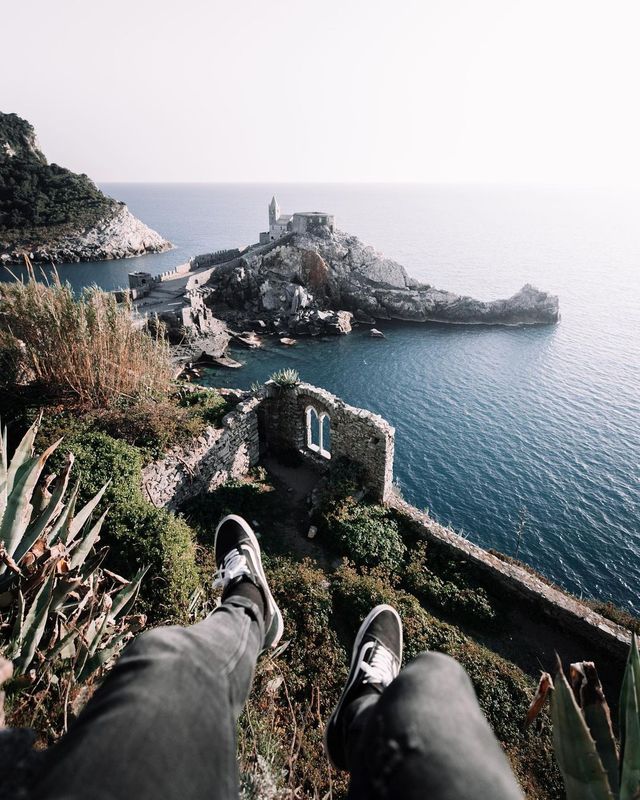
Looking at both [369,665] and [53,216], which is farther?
[53,216]

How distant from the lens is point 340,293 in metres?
49.1

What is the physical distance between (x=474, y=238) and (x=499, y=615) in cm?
11991

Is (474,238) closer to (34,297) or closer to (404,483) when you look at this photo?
(404,483)

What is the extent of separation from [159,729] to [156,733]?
0.9 inches

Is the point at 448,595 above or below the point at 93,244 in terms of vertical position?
below

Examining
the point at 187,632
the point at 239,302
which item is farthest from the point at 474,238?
the point at 187,632

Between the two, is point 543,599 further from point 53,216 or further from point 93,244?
point 53,216

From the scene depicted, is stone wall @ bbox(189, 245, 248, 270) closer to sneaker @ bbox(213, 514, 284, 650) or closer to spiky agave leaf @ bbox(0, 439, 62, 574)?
spiky agave leaf @ bbox(0, 439, 62, 574)

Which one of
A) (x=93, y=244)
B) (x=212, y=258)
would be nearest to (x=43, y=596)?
(x=212, y=258)

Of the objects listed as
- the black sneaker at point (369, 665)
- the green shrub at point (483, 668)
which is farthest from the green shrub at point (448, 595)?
the black sneaker at point (369, 665)

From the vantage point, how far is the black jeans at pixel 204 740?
4.52ft

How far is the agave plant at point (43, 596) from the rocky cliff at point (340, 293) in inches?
1589

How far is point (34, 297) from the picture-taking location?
1055cm

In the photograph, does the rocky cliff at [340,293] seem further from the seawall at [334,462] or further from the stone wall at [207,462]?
the stone wall at [207,462]
